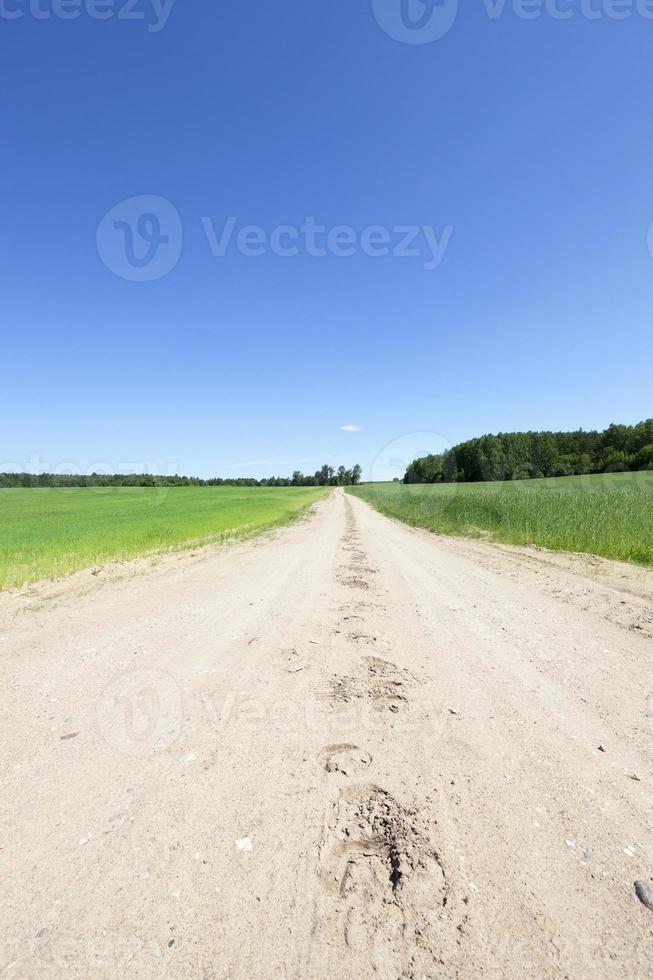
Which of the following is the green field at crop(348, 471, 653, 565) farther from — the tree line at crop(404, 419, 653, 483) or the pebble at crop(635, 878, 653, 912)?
the tree line at crop(404, 419, 653, 483)

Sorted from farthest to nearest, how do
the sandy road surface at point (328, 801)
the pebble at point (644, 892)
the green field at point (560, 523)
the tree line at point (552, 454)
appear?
the tree line at point (552, 454) → the green field at point (560, 523) → the pebble at point (644, 892) → the sandy road surface at point (328, 801)

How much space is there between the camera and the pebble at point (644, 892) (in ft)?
6.58

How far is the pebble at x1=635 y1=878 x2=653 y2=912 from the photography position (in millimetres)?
2006

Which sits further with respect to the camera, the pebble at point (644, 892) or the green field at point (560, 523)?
the green field at point (560, 523)

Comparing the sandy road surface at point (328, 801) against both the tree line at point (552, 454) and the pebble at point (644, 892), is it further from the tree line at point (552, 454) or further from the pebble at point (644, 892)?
the tree line at point (552, 454)

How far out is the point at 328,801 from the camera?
2666 mm

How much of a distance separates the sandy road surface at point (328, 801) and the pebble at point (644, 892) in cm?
5

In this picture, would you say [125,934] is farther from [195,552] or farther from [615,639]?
[195,552]

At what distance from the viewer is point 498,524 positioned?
18.2 metres

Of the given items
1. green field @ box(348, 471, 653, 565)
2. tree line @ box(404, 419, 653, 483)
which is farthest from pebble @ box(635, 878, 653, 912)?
tree line @ box(404, 419, 653, 483)

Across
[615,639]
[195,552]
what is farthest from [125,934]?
[195,552]

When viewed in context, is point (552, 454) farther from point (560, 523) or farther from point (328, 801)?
point (328, 801)

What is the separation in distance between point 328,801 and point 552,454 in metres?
93.8

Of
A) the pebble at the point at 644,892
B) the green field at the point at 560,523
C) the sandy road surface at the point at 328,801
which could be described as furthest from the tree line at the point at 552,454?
the pebble at the point at 644,892
